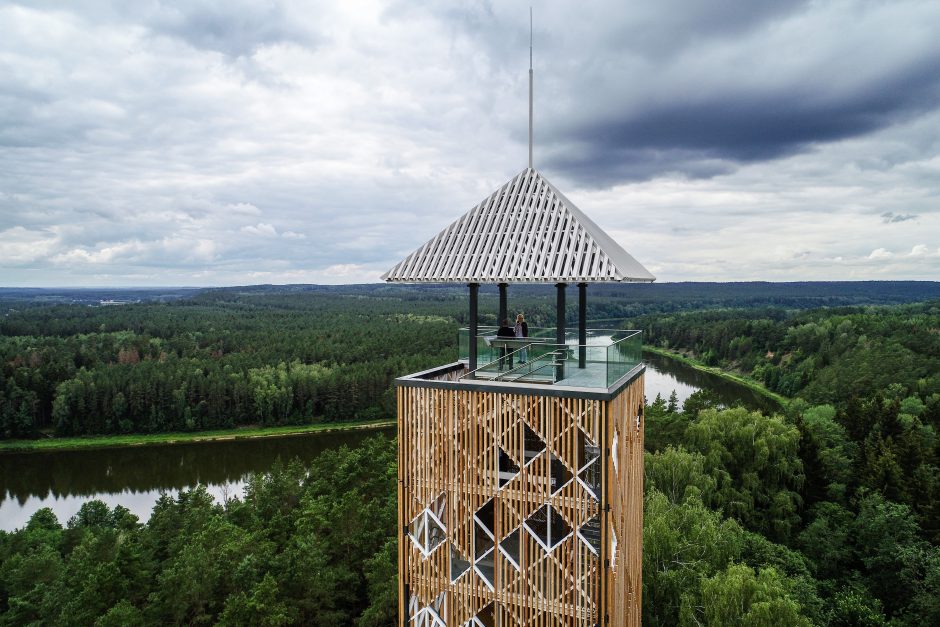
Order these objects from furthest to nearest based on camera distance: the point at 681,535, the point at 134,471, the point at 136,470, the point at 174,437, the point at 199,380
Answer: the point at 199,380, the point at 174,437, the point at 136,470, the point at 134,471, the point at 681,535

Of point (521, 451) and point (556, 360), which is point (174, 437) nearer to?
point (521, 451)

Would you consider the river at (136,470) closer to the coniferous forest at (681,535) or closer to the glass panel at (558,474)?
the coniferous forest at (681,535)

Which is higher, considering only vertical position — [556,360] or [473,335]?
[473,335]

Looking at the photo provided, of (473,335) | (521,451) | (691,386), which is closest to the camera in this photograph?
(521,451)

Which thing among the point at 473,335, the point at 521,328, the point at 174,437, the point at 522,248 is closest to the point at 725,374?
the point at 174,437

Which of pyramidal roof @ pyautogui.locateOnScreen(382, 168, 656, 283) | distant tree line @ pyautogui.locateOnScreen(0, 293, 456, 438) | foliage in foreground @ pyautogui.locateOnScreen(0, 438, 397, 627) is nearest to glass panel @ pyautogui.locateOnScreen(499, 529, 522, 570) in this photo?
pyramidal roof @ pyautogui.locateOnScreen(382, 168, 656, 283)

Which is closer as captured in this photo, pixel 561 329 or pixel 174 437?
pixel 561 329

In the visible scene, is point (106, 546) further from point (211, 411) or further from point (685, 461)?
point (211, 411)

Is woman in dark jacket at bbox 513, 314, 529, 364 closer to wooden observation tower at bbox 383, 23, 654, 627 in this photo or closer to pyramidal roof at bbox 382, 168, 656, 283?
wooden observation tower at bbox 383, 23, 654, 627
